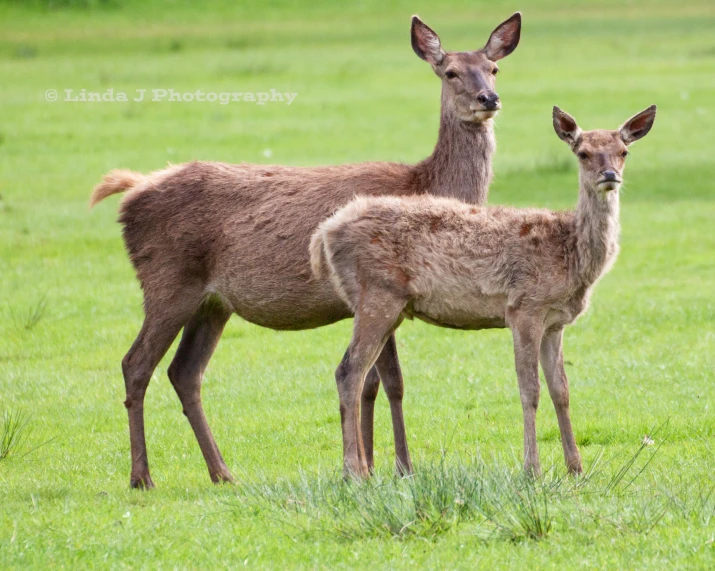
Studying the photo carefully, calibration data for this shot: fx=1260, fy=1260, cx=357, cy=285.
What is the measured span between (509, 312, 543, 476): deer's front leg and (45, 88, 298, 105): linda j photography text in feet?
67.2

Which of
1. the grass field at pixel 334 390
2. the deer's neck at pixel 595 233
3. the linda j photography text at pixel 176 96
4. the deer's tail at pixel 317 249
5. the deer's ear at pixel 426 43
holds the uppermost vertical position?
the deer's ear at pixel 426 43

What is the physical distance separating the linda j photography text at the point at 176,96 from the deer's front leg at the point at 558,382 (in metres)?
20.2

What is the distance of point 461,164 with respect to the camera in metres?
8.41

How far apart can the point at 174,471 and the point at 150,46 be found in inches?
1330

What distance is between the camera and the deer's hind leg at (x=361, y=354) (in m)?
7.32

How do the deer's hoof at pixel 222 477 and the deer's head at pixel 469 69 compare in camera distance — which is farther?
the deer's head at pixel 469 69

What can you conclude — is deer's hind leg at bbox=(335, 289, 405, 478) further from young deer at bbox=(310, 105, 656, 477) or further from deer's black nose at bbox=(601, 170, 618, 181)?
deer's black nose at bbox=(601, 170, 618, 181)

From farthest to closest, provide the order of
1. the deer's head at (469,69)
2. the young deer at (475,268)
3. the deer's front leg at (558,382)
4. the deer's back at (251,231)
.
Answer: the deer's head at (469,69)
the deer's back at (251,231)
the deer's front leg at (558,382)
the young deer at (475,268)

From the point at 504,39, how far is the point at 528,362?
2.85m

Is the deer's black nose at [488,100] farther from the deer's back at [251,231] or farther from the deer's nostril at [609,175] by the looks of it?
the deer's nostril at [609,175]

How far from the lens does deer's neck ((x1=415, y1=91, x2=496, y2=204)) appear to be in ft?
27.4

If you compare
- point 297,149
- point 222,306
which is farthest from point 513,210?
point 297,149

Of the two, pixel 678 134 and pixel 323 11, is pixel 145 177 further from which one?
pixel 323 11

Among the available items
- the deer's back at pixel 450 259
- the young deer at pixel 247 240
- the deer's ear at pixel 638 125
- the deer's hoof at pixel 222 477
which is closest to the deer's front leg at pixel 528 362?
the deer's back at pixel 450 259
